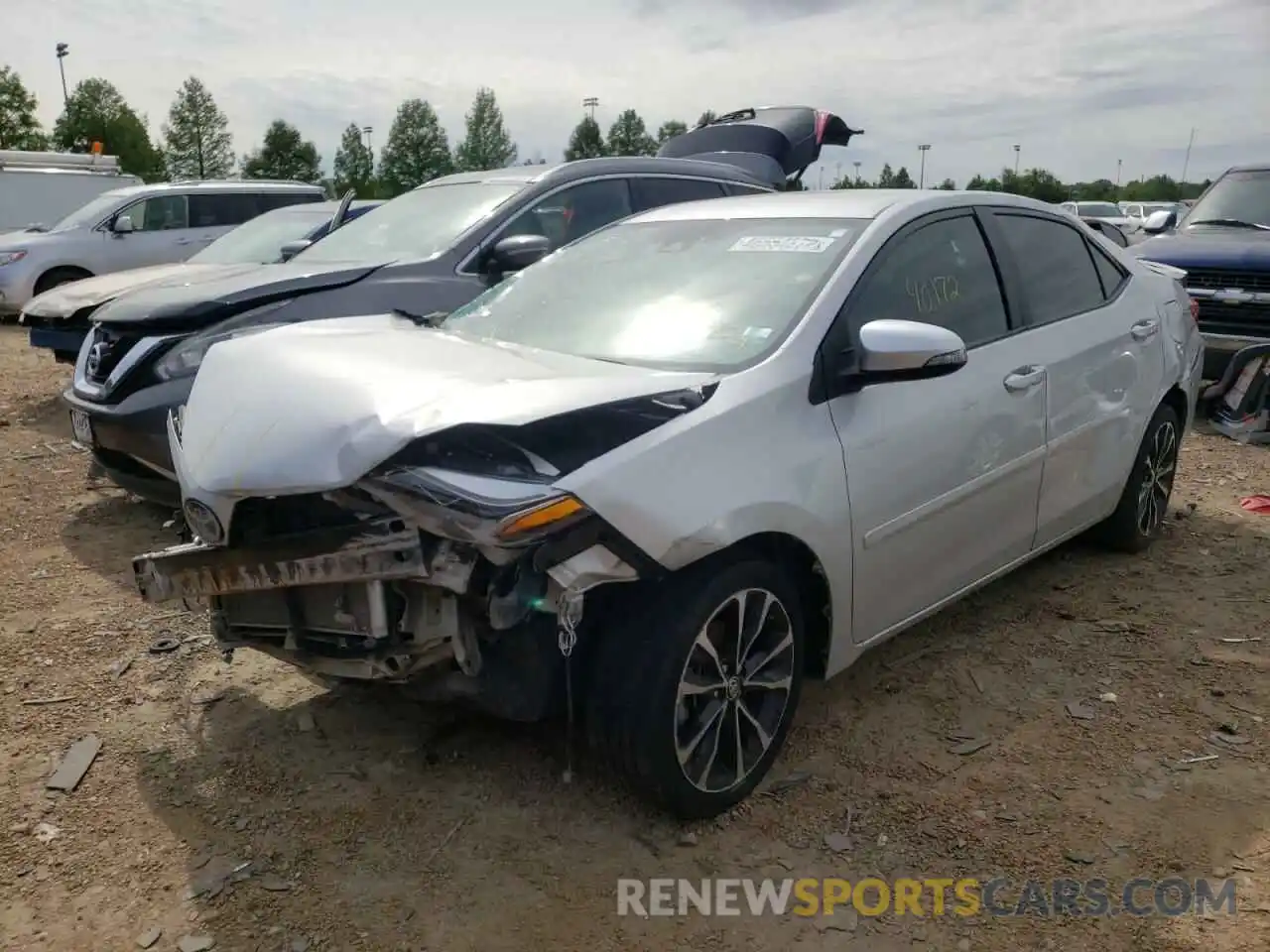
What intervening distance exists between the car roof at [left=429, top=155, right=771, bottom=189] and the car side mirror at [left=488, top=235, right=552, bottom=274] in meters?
0.68

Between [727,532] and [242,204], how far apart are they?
1225cm

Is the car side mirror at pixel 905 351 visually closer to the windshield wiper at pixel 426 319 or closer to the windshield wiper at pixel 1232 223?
the windshield wiper at pixel 426 319

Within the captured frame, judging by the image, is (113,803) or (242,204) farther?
(242,204)

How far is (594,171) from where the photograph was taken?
6699mm

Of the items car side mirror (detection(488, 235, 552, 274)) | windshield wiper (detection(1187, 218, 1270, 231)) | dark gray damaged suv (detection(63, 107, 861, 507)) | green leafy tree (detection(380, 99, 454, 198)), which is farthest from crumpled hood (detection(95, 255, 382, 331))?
green leafy tree (detection(380, 99, 454, 198))

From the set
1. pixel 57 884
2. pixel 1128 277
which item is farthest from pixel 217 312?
pixel 1128 277

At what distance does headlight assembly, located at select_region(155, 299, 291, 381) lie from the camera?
506 centimetres

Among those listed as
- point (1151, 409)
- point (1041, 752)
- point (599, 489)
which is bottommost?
point (1041, 752)

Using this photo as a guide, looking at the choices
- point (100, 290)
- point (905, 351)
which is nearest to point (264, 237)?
point (100, 290)

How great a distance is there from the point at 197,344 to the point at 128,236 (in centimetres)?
912

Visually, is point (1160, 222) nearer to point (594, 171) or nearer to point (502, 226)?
point (594, 171)

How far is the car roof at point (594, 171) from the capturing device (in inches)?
254

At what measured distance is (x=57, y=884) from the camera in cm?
270

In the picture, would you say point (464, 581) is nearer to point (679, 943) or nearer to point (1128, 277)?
point (679, 943)
